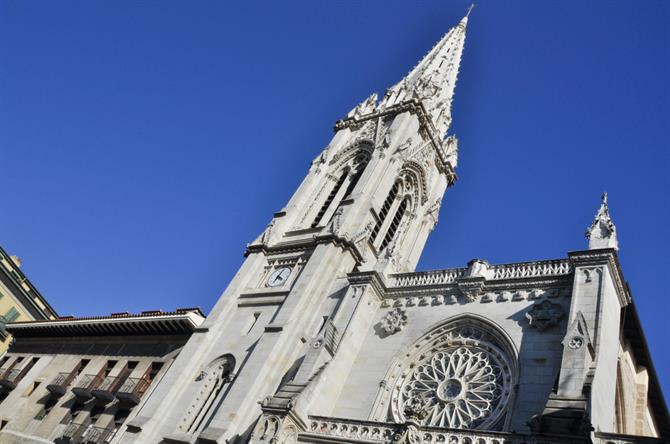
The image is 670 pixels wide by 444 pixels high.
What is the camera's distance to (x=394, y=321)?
70.7 feet

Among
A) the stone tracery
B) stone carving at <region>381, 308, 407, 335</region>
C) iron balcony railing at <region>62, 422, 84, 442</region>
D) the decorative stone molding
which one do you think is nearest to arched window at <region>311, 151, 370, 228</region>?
the decorative stone molding

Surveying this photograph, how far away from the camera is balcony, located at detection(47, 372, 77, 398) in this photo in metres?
30.6

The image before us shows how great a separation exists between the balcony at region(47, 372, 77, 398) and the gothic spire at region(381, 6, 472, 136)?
23.9m

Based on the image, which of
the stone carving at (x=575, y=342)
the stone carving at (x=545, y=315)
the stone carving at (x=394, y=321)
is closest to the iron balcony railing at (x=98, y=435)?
the stone carving at (x=394, y=321)

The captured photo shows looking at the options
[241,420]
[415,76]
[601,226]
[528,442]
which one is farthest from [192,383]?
[415,76]

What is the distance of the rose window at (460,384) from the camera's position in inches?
683

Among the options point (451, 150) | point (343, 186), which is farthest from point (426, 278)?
point (451, 150)

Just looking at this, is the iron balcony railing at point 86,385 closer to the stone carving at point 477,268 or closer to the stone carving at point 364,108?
the stone carving at point 477,268

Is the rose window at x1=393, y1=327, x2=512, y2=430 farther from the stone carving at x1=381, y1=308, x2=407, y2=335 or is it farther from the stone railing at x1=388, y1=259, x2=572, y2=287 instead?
the stone railing at x1=388, y1=259, x2=572, y2=287

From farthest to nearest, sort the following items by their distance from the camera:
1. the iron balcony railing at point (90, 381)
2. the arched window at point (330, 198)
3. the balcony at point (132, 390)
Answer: the arched window at point (330, 198)
the iron balcony railing at point (90, 381)
the balcony at point (132, 390)

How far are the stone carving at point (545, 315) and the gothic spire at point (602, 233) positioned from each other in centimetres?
222

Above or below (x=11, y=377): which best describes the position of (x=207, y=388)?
below

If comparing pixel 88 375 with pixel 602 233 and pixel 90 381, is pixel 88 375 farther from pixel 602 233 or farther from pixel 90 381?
pixel 602 233

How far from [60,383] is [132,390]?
684 cm
